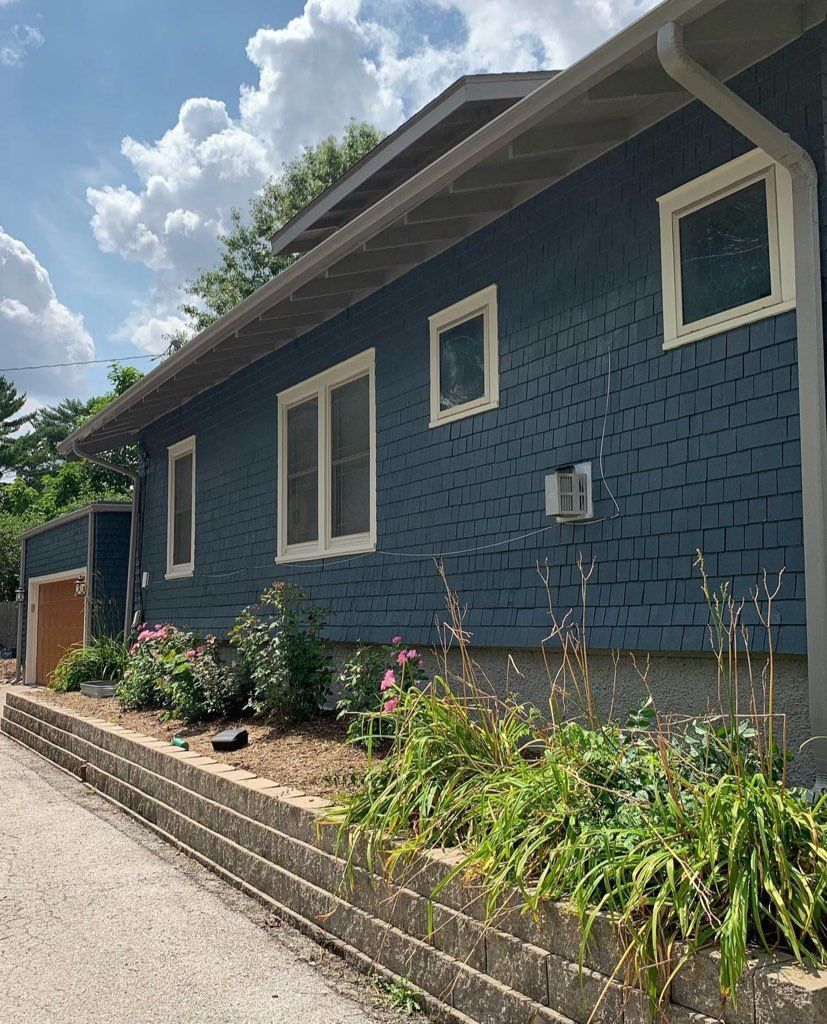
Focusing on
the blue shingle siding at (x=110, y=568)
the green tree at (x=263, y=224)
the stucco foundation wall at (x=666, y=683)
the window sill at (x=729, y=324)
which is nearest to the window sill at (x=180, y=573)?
the blue shingle siding at (x=110, y=568)

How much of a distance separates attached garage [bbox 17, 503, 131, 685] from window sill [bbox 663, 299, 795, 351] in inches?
398

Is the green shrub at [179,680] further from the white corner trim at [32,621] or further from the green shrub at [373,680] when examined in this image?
the white corner trim at [32,621]

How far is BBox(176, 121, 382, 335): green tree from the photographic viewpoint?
1126 inches

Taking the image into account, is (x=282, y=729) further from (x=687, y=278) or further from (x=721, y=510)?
(x=687, y=278)

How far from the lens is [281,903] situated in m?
4.84

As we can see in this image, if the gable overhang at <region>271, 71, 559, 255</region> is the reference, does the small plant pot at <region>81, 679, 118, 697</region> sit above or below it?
below

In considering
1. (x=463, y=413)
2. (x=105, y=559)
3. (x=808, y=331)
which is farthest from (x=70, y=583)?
(x=808, y=331)

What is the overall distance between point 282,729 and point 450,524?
1847mm

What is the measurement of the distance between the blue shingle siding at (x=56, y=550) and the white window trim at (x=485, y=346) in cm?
882

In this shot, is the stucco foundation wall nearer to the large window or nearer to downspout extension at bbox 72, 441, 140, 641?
the large window

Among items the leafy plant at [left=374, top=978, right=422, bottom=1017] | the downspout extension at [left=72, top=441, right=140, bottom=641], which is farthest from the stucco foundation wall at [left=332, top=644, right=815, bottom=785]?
the downspout extension at [left=72, top=441, right=140, bottom=641]

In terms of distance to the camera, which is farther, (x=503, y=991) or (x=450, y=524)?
(x=450, y=524)

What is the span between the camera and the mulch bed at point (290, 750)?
544 cm

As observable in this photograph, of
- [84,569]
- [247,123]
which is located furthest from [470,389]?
[247,123]
